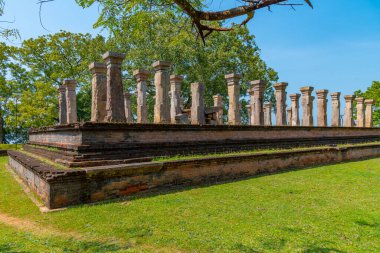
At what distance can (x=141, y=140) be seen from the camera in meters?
7.31

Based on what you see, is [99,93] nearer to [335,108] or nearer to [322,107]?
[322,107]

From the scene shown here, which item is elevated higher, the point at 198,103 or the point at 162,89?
the point at 162,89

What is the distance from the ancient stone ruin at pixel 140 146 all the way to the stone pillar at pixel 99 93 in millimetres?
29

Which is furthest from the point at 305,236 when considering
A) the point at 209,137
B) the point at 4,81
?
the point at 4,81

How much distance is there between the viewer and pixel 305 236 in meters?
3.71

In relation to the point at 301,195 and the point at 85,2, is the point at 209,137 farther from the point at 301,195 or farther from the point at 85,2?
the point at 85,2

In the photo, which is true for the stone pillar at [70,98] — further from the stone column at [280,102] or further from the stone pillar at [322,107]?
the stone pillar at [322,107]

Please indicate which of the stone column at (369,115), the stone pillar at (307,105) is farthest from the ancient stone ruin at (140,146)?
the stone column at (369,115)

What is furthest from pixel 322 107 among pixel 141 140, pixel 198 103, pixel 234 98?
pixel 141 140

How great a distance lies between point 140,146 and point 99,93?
255 centimetres

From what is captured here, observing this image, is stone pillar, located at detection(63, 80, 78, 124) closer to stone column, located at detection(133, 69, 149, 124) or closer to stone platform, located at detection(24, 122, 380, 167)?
stone platform, located at detection(24, 122, 380, 167)

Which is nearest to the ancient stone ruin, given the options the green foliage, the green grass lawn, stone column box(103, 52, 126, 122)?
stone column box(103, 52, 126, 122)

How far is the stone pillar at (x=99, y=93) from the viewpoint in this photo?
8.40 metres

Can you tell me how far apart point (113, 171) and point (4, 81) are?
21.7 m
